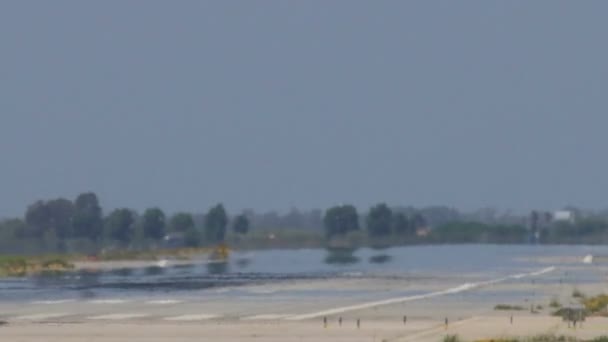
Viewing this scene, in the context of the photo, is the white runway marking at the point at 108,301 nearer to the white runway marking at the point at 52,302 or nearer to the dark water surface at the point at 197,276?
the white runway marking at the point at 52,302

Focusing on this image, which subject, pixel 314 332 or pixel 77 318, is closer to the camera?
pixel 314 332

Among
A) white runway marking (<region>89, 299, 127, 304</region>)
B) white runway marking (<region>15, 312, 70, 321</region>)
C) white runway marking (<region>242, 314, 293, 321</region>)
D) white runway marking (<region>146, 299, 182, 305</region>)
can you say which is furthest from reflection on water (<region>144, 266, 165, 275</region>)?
white runway marking (<region>242, 314, 293, 321</region>)

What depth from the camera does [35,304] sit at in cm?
7544

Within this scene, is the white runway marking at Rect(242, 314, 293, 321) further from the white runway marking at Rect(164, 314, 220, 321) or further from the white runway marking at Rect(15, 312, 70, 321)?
the white runway marking at Rect(15, 312, 70, 321)

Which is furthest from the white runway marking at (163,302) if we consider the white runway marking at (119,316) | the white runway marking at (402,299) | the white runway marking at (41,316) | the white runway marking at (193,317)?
the white runway marking at (193,317)

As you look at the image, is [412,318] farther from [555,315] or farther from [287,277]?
[287,277]

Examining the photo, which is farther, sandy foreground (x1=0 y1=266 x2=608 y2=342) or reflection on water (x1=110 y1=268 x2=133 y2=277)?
reflection on water (x1=110 y1=268 x2=133 y2=277)

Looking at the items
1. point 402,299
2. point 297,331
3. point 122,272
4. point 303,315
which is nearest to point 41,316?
point 303,315

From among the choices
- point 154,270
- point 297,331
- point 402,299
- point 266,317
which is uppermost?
point 154,270

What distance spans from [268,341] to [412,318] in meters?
12.6

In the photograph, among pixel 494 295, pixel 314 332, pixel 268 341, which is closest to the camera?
pixel 268 341

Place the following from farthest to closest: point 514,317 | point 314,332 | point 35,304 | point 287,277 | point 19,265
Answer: point 19,265
point 287,277
point 35,304
point 514,317
point 314,332

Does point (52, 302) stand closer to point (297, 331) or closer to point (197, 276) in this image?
point (297, 331)

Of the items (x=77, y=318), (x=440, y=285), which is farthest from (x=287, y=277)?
(x=77, y=318)
